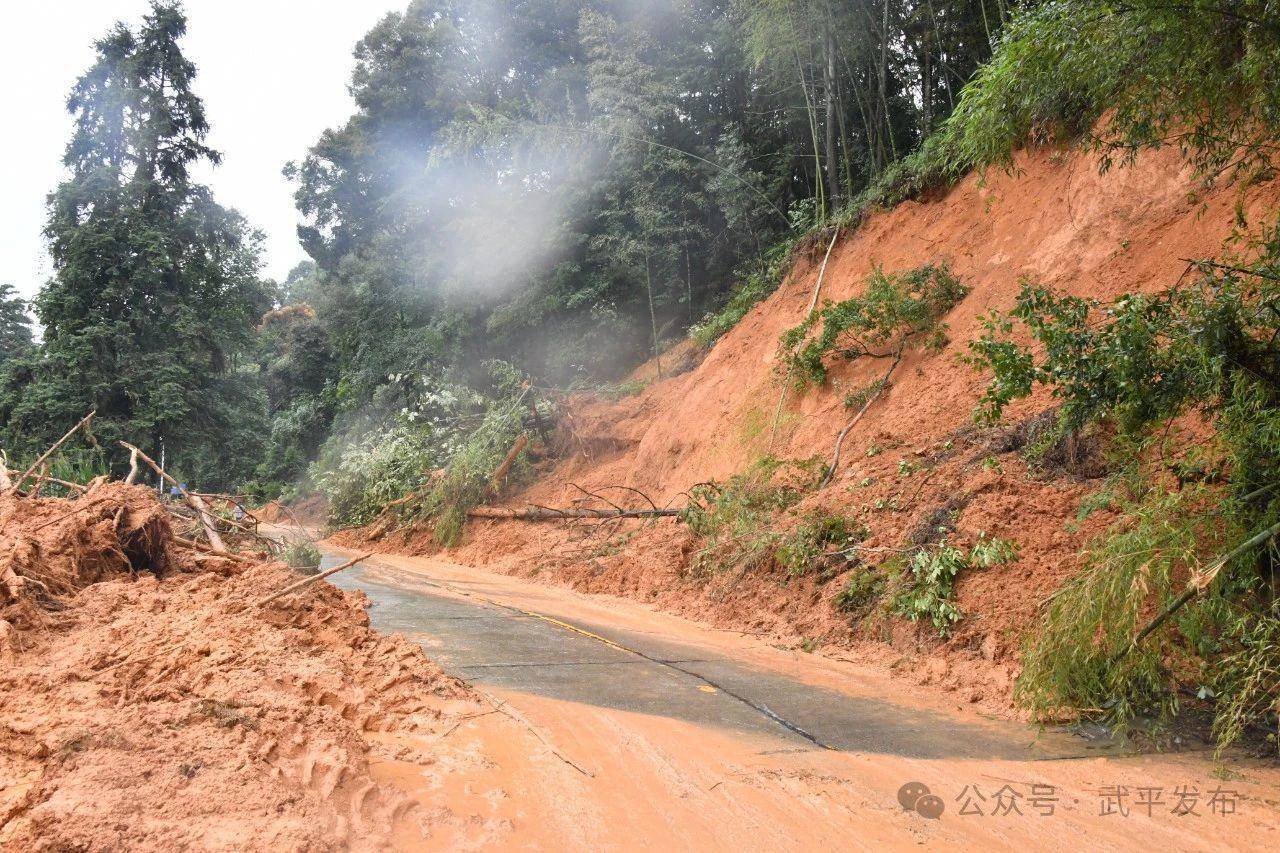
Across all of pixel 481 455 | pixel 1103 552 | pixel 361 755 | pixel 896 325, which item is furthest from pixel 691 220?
pixel 361 755

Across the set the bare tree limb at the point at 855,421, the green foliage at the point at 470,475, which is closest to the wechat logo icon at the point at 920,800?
the bare tree limb at the point at 855,421

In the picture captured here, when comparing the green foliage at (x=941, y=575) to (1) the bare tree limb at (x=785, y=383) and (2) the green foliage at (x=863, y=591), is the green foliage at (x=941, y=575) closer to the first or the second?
(2) the green foliage at (x=863, y=591)

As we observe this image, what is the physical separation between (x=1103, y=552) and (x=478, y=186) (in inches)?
832

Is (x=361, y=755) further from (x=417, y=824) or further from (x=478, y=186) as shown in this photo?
(x=478, y=186)

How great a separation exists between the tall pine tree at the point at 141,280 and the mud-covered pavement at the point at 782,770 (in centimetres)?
2485

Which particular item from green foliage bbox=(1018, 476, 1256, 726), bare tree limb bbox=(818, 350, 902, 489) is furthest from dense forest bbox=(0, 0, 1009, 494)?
green foliage bbox=(1018, 476, 1256, 726)

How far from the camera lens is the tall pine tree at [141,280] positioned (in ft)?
85.0

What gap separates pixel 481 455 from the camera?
677 inches

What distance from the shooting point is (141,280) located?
27.3 metres

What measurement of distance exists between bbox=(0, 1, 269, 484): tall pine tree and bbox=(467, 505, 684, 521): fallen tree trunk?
1562cm

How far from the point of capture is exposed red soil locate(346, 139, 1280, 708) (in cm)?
690

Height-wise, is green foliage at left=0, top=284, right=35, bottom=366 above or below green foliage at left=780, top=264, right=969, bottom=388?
above

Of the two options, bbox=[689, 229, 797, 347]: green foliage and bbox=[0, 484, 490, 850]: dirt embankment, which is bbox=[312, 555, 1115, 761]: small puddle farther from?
bbox=[689, 229, 797, 347]: green foliage

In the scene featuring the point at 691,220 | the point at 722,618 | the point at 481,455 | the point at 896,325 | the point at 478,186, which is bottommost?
the point at 722,618
